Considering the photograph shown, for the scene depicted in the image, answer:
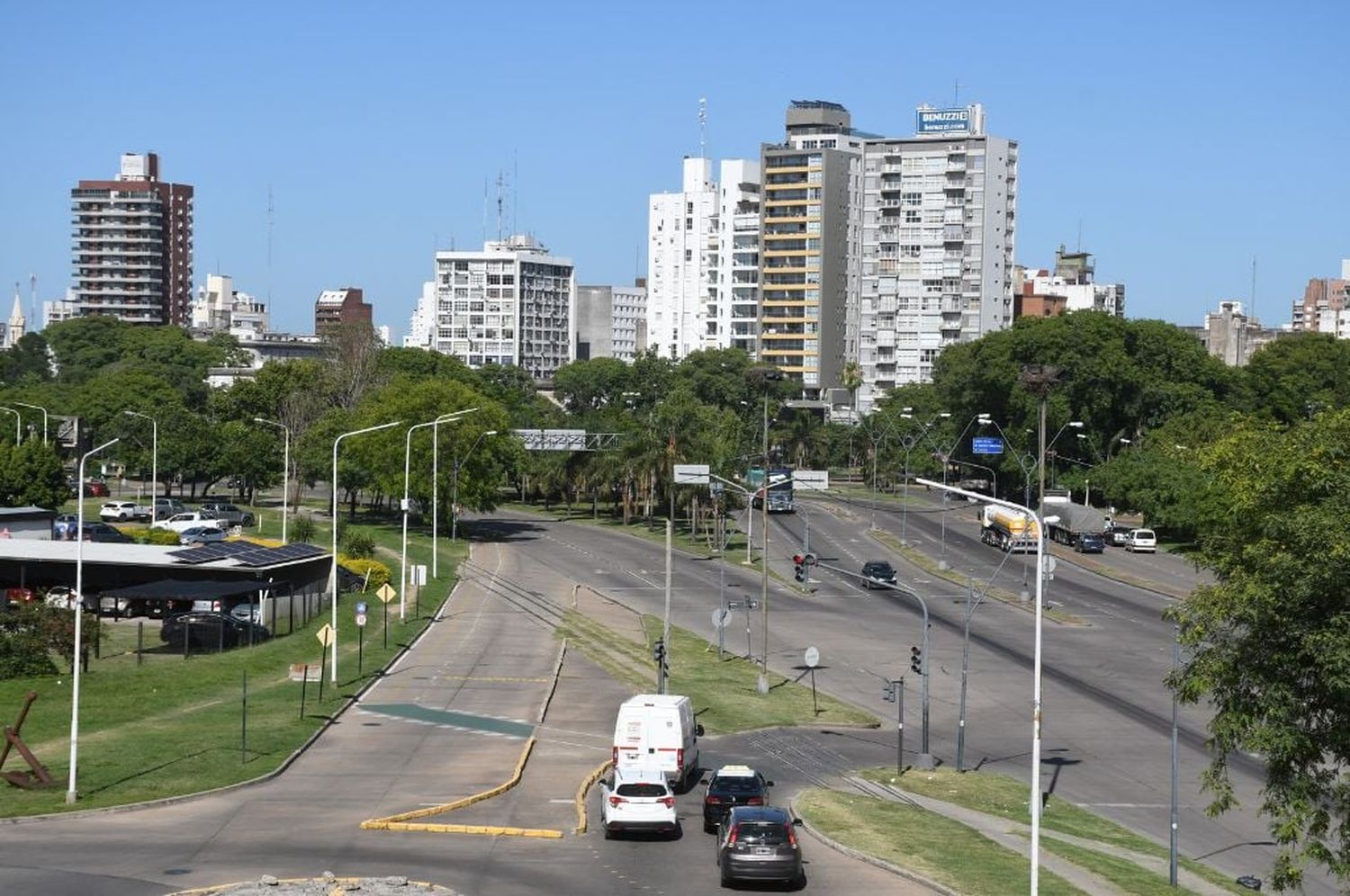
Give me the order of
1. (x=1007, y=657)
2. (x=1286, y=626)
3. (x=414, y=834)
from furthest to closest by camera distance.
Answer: (x=1007, y=657) < (x=414, y=834) < (x=1286, y=626)

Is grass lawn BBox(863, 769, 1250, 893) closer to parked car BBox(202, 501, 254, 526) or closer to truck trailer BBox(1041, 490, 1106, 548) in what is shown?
truck trailer BBox(1041, 490, 1106, 548)

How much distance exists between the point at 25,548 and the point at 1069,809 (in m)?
51.5

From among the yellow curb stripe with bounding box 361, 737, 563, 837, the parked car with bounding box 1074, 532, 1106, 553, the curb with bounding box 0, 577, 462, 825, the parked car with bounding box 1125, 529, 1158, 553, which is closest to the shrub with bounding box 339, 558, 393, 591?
the curb with bounding box 0, 577, 462, 825

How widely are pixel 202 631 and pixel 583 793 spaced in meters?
29.8

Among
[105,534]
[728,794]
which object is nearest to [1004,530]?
[105,534]

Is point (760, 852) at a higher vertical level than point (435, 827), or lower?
higher

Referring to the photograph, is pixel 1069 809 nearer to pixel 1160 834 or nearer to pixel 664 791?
pixel 1160 834

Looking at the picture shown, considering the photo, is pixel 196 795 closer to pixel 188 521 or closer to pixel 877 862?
pixel 877 862

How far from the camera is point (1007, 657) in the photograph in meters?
73.8

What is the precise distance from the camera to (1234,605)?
31.2m

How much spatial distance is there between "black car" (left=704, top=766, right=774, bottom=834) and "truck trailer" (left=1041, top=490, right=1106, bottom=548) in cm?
8182

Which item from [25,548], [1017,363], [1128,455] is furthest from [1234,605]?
[1017,363]

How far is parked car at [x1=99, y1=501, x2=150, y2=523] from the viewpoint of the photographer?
4665 inches

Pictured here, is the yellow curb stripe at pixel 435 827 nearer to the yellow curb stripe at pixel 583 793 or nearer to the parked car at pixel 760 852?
the yellow curb stripe at pixel 583 793
